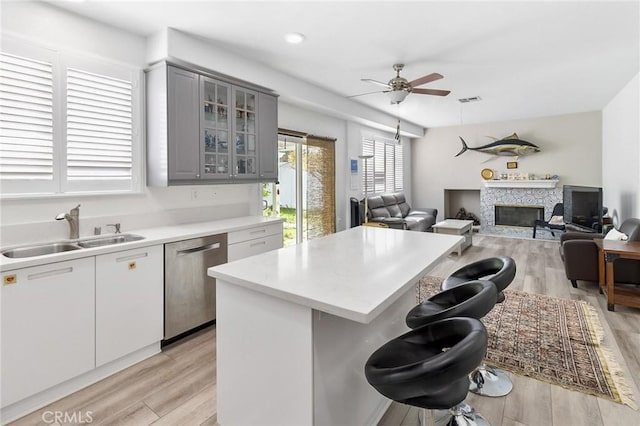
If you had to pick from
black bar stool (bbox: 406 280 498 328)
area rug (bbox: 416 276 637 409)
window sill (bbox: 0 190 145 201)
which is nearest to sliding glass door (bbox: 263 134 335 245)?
window sill (bbox: 0 190 145 201)

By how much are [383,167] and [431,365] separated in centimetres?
700

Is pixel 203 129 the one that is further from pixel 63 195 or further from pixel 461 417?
pixel 461 417

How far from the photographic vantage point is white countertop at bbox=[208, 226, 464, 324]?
51.3 inches

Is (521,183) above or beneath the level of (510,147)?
beneath

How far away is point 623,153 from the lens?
5.02 m

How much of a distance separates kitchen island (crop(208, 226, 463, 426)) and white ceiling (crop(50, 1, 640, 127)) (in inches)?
82.2

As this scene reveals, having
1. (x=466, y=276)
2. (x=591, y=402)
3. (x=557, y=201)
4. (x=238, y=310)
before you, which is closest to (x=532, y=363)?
(x=591, y=402)

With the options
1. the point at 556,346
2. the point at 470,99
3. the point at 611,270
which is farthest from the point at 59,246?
the point at 470,99

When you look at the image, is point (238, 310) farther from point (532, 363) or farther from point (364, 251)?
point (532, 363)

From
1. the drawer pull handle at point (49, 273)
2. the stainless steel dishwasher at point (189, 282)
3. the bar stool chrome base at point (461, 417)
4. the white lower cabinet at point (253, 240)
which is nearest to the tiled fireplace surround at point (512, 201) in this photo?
the white lower cabinet at point (253, 240)

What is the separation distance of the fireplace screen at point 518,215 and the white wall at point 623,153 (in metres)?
1.32

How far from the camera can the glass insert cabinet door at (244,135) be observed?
3605 millimetres

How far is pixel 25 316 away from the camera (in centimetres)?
197

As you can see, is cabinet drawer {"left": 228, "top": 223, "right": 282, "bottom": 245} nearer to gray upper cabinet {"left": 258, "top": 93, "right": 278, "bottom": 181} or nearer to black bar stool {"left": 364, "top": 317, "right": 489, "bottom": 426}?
gray upper cabinet {"left": 258, "top": 93, "right": 278, "bottom": 181}
